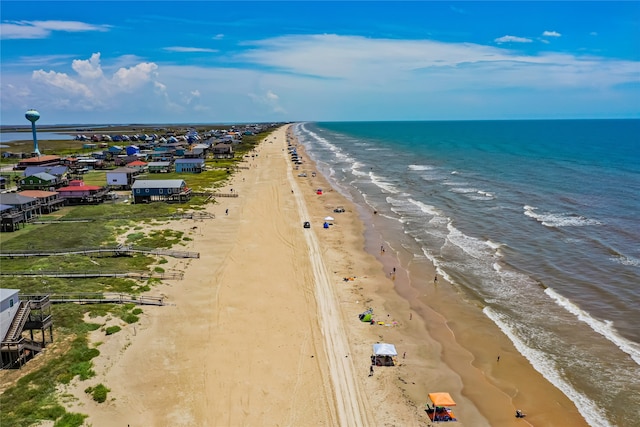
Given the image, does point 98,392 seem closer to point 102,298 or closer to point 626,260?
point 102,298

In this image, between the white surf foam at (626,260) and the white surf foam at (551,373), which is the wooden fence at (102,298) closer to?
the white surf foam at (551,373)

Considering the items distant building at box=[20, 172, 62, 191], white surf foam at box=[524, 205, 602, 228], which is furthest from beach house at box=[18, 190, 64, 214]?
white surf foam at box=[524, 205, 602, 228]

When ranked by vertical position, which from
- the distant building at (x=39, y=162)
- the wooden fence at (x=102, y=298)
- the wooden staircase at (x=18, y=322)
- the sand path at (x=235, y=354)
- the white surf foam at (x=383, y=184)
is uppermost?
the distant building at (x=39, y=162)

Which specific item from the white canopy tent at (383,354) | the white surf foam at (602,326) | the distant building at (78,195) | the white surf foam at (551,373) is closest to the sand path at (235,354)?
the white canopy tent at (383,354)

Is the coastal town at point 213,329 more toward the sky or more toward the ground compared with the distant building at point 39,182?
more toward the ground

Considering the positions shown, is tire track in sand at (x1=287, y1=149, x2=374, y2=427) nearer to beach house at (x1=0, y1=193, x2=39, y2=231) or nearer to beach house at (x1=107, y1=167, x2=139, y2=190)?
beach house at (x1=0, y1=193, x2=39, y2=231)

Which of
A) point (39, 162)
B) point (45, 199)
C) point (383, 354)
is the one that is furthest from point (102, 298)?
point (39, 162)

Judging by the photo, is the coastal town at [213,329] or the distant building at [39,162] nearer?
the coastal town at [213,329]

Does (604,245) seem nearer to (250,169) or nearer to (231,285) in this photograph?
(231,285)
